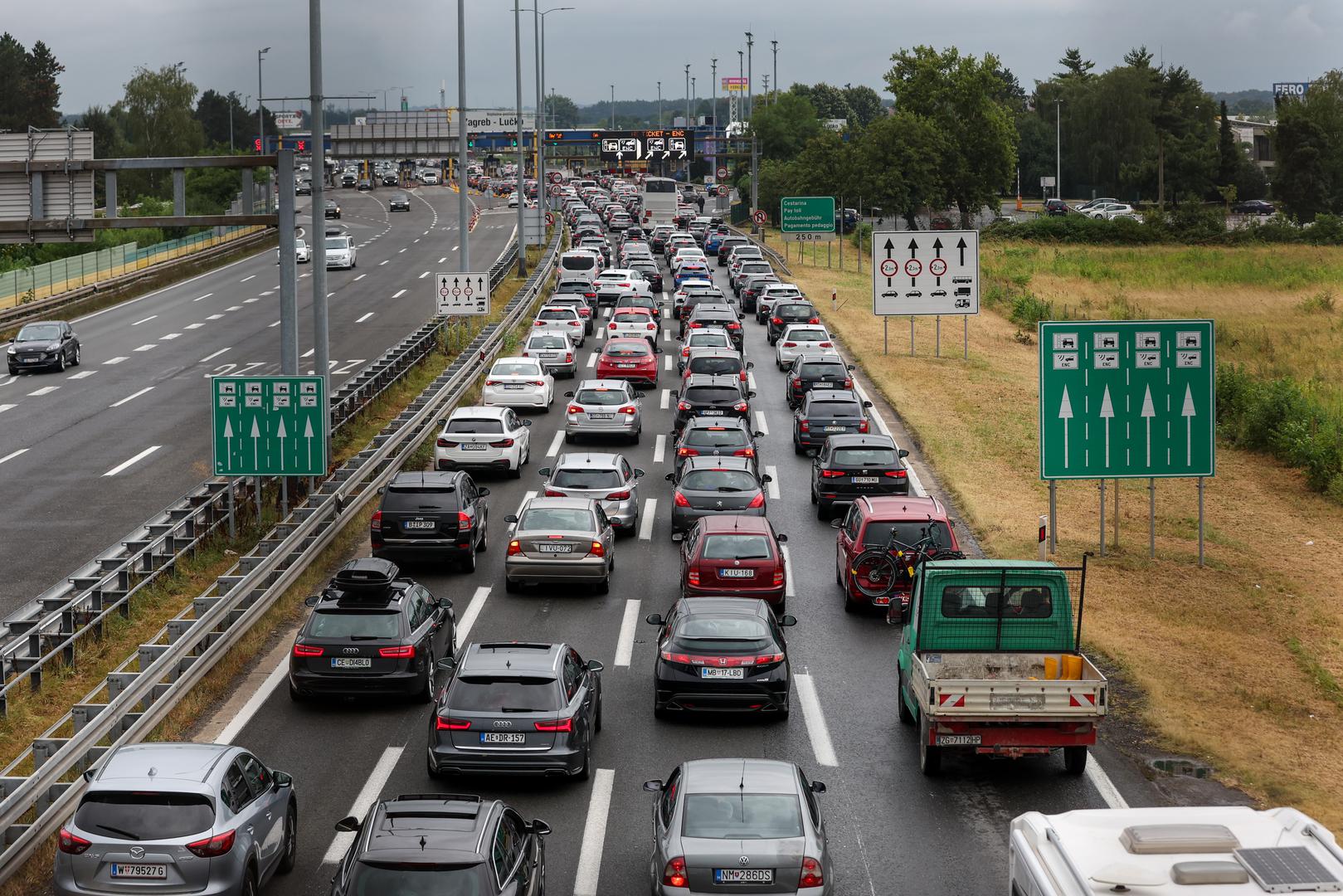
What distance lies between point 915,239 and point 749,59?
128034 millimetres

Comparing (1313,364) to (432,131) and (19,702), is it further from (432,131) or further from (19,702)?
(432,131)

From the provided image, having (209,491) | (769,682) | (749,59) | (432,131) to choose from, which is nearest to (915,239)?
(209,491)

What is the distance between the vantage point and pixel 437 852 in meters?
11.0

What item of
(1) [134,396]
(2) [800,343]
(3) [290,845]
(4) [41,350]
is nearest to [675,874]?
(3) [290,845]

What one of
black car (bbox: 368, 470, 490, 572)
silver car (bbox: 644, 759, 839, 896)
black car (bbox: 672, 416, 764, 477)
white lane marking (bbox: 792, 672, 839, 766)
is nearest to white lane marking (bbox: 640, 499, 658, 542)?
black car (bbox: 672, 416, 764, 477)

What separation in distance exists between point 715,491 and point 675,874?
15.8 meters

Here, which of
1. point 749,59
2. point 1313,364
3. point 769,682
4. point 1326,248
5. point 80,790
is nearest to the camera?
point 80,790

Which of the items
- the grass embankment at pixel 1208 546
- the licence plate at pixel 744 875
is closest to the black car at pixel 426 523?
the grass embankment at pixel 1208 546

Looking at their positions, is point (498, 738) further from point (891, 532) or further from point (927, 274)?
point (927, 274)

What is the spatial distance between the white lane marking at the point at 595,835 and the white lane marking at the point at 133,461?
20.8 metres

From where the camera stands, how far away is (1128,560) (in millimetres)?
27219

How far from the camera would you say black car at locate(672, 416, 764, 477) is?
103 feet

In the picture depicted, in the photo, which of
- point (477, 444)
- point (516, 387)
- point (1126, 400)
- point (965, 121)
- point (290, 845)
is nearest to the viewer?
point (290, 845)

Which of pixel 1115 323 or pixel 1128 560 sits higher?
pixel 1115 323
